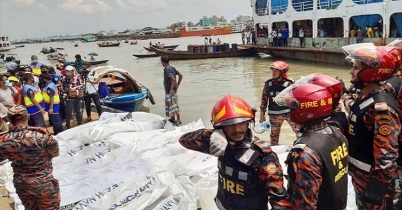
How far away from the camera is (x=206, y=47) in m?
28.6

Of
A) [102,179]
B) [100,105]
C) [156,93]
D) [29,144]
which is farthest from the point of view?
[156,93]

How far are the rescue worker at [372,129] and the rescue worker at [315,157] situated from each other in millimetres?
438

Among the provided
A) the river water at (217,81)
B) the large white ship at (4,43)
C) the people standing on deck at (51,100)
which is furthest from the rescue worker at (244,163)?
the large white ship at (4,43)

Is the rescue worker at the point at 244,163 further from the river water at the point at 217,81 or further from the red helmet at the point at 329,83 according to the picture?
the river water at the point at 217,81

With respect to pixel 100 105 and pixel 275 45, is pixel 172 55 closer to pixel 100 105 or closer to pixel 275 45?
pixel 275 45

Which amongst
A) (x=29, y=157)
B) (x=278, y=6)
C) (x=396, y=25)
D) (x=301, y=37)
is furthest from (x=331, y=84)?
(x=278, y=6)

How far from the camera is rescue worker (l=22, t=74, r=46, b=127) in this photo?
20.1 ft

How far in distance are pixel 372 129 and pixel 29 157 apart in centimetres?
280

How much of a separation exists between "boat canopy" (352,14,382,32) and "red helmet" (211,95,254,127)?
60.2 ft

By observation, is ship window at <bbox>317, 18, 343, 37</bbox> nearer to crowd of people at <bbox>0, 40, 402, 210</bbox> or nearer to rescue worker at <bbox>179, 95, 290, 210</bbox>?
crowd of people at <bbox>0, 40, 402, 210</bbox>

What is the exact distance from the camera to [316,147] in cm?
178

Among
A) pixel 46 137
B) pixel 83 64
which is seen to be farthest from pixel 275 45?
pixel 46 137

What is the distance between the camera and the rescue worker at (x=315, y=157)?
1.74 m

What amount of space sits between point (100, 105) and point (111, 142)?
3540 mm
